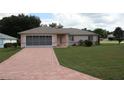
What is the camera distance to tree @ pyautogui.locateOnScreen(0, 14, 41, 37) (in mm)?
69750

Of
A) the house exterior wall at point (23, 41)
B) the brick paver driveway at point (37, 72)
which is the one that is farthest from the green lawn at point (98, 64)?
the house exterior wall at point (23, 41)

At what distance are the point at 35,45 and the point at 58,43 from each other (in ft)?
15.7

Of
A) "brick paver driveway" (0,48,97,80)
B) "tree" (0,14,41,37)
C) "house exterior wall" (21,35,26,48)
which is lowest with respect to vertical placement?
"brick paver driveway" (0,48,97,80)

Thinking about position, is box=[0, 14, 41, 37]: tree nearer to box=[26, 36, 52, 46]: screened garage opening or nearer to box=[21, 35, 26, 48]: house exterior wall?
box=[21, 35, 26, 48]: house exterior wall

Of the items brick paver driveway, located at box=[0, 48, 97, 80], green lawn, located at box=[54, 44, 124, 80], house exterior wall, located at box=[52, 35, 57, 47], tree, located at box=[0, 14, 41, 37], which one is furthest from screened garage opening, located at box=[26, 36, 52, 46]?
brick paver driveway, located at box=[0, 48, 97, 80]

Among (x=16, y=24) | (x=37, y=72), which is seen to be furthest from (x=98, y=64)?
(x=16, y=24)

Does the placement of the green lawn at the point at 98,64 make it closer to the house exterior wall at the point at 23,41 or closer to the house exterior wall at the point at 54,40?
the house exterior wall at the point at 54,40

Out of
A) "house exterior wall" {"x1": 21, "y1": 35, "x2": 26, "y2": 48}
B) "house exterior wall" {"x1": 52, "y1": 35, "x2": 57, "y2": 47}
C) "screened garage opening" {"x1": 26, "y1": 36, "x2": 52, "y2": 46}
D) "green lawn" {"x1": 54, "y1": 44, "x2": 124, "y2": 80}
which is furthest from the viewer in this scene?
"house exterior wall" {"x1": 52, "y1": 35, "x2": 57, "y2": 47}

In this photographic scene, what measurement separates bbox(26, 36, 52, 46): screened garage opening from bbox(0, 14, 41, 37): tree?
22031mm

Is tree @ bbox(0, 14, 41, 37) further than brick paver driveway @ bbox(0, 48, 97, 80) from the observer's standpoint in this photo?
Yes

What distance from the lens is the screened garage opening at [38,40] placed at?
156 ft
